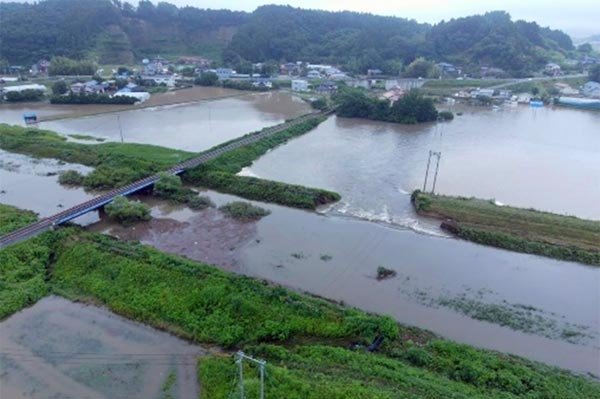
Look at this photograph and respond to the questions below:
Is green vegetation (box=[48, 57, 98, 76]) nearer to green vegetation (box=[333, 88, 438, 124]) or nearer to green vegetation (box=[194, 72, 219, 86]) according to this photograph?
green vegetation (box=[194, 72, 219, 86])

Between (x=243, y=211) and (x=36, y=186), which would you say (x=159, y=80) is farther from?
(x=243, y=211)

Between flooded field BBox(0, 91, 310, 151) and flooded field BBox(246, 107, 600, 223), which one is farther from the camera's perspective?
flooded field BBox(0, 91, 310, 151)

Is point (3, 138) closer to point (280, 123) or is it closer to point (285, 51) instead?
point (280, 123)

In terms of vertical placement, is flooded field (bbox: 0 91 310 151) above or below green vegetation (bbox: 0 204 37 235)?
above

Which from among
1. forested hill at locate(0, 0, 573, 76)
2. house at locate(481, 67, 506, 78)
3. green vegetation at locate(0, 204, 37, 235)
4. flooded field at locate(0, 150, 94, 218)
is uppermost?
forested hill at locate(0, 0, 573, 76)

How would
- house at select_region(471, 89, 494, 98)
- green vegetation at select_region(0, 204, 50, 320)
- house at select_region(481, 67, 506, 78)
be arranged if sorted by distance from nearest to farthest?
green vegetation at select_region(0, 204, 50, 320) → house at select_region(471, 89, 494, 98) → house at select_region(481, 67, 506, 78)

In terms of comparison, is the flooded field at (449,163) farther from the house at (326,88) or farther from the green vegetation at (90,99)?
the green vegetation at (90,99)

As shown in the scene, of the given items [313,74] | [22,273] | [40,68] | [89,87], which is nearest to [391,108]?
[313,74]

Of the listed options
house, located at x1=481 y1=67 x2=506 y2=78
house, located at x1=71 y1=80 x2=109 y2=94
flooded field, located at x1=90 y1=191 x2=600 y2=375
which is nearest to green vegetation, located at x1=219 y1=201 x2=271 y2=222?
flooded field, located at x1=90 y1=191 x2=600 y2=375
